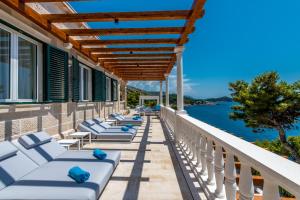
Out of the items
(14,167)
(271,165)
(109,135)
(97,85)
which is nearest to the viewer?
(271,165)

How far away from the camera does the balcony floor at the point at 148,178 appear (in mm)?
3207

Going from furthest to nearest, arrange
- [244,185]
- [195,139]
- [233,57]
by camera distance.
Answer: [233,57], [195,139], [244,185]

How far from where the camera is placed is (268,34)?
70.3 metres

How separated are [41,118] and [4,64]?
58.7 inches

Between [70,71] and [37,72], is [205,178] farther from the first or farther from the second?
[70,71]

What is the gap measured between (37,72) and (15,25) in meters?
1.13

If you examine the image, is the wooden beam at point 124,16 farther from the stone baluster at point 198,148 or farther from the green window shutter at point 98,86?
the green window shutter at point 98,86

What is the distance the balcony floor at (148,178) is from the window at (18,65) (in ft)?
7.68

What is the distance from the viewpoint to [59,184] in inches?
110

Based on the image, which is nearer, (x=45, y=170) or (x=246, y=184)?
(x=246, y=184)

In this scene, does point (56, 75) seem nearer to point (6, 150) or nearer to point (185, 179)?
point (6, 150)

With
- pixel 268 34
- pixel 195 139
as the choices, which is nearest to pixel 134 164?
pixel 195 139

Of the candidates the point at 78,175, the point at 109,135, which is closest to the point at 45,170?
the point at 78,175

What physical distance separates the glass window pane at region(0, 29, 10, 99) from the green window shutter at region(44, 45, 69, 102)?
1096 millimetres
